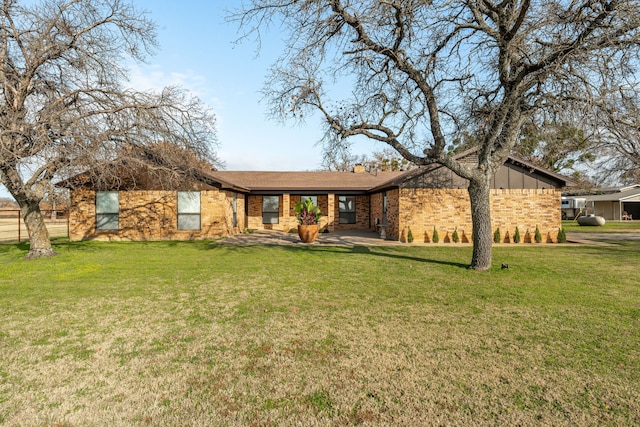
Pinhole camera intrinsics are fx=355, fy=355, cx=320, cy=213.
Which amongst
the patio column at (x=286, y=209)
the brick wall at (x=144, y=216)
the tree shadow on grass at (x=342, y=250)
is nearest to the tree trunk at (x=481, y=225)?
the tree shadow on grass at (x=342, y=250)

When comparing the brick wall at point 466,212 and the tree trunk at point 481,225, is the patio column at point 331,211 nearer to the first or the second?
the brick wall at point 466,212

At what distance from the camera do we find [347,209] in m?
22.8

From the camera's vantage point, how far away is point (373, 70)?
1043 cm

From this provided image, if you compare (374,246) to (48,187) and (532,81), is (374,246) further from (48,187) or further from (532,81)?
(48,187)

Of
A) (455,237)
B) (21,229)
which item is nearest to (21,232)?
(21,229)

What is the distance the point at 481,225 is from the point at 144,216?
14.5 metres

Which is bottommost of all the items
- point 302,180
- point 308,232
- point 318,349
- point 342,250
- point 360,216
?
point 318,349

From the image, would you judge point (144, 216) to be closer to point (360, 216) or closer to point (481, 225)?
point (360, 216)

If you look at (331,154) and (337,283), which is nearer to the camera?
(337,283)

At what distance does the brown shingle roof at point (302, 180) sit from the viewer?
21.3 meters

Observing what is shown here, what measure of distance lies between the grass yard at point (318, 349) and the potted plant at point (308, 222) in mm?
7119

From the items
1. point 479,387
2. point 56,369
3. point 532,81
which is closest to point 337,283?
point 479,387

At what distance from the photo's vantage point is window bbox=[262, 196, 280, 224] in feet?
73.2

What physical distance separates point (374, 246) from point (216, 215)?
25.2 ft
